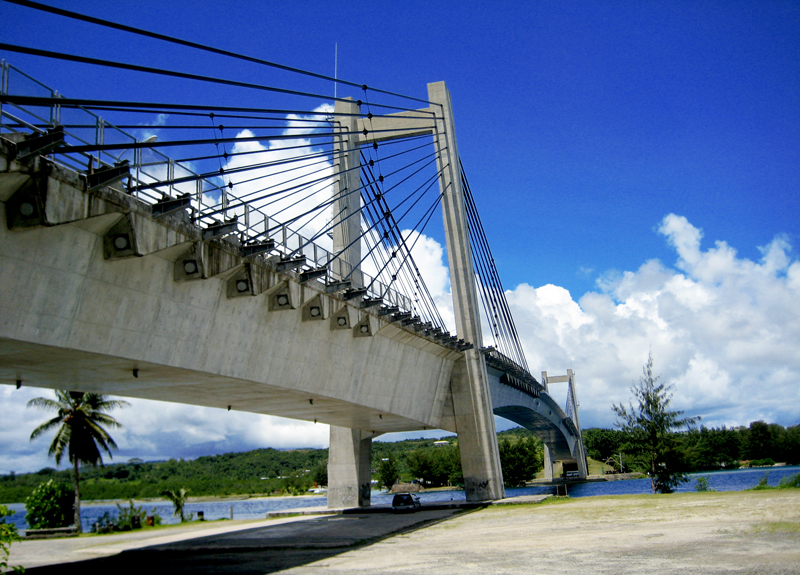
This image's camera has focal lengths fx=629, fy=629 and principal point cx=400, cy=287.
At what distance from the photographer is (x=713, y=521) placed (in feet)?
70.5

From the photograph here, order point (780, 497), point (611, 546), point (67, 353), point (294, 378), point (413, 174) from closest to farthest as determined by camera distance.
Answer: point (67, 353), point (611, 546), point (294, 378), point (780, 497), point (413, 174)

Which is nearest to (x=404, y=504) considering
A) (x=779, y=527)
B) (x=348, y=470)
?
(x=348, y=470)

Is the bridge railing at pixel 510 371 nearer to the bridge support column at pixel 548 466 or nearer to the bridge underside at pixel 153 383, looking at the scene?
the bridge underside at pixel 153 383

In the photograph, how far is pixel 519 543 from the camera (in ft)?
66.2

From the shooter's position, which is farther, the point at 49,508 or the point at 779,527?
the point at 49,508

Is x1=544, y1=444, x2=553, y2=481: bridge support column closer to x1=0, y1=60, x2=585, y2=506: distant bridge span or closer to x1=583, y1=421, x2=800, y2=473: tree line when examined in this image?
x1=583, y1=421, x2=800, y2=473: tree line

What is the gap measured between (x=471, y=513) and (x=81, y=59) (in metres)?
28.5

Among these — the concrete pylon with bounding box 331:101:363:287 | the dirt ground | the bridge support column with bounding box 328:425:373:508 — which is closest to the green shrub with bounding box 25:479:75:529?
the bridge support column with bounding box 328:425:373:508

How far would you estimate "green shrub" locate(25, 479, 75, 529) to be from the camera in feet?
117

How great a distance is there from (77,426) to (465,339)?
2511 cm

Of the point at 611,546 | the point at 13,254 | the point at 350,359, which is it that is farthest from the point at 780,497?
the point at 13,254

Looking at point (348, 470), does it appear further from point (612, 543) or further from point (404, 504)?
point (612, 543)

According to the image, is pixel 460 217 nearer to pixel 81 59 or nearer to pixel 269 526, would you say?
pixel 269 526

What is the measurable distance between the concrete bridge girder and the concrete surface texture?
5.71m
